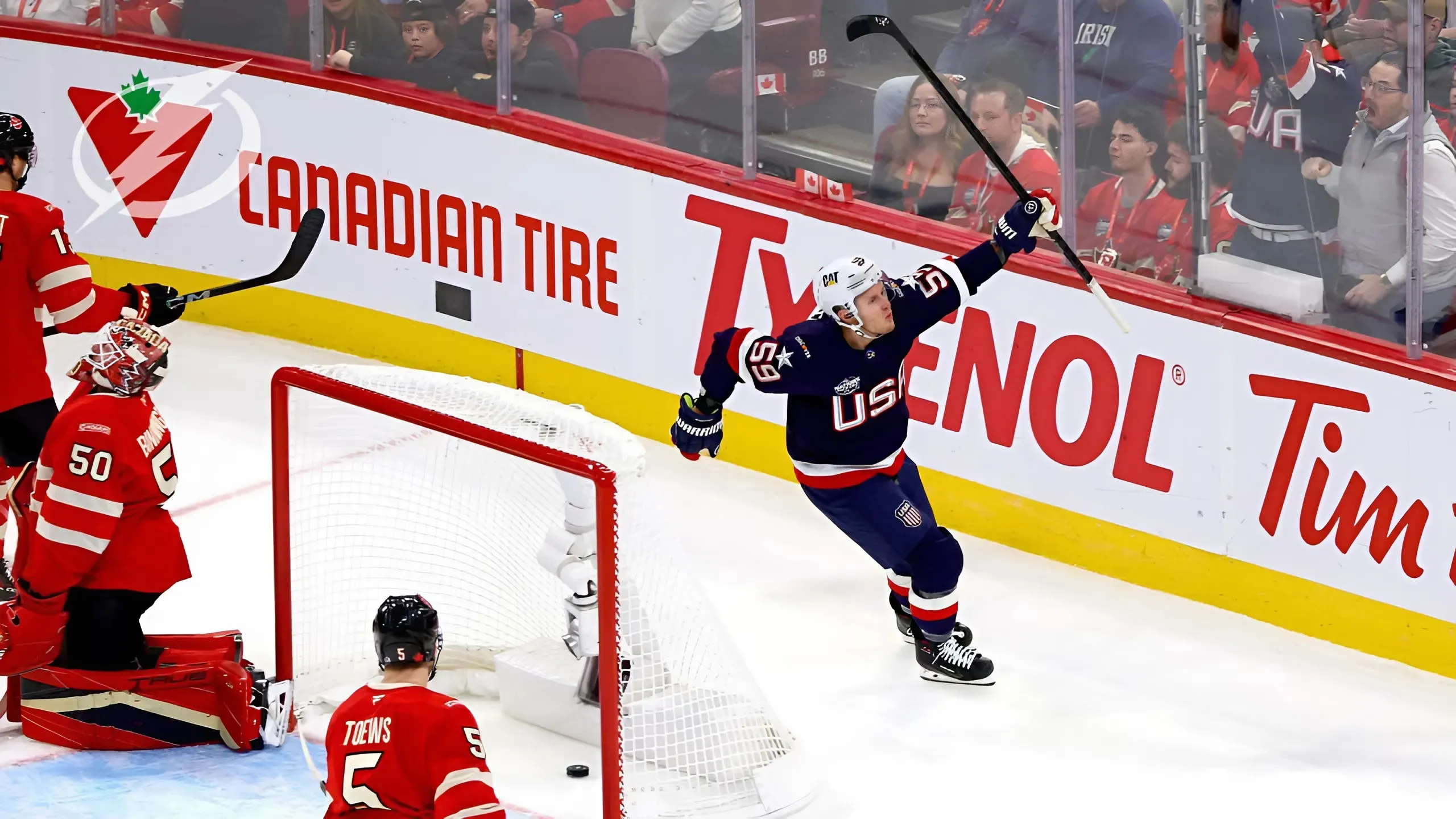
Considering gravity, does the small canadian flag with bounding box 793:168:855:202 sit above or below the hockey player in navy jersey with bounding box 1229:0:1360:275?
below

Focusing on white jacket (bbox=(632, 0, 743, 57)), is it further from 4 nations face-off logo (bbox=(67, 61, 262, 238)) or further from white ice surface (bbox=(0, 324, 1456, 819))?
4 nations face-off logo (bbox=(67, 61, 262, 238))

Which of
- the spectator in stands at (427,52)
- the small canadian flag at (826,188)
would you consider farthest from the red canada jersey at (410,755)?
the spectator in stands at (427,52)

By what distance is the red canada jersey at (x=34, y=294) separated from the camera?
212 inches

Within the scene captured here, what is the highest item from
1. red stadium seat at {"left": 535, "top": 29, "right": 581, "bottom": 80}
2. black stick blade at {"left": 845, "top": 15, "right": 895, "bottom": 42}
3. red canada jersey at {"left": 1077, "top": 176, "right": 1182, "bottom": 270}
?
black stick blade at {"left": 845, "top": 15, "right": 895, "bottom": 42}

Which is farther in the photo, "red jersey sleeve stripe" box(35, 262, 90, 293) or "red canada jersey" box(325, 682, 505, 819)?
"red jersey sleeve stripe" box(35, 262, 90, 293)

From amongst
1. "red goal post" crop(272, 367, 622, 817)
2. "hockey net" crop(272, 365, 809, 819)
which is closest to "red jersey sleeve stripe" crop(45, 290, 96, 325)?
"hockey net" crop(272, 365, 809, 819)

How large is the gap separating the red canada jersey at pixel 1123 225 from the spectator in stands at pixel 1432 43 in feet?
2.62

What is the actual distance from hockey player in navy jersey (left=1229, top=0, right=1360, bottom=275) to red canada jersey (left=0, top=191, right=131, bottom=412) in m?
2.99

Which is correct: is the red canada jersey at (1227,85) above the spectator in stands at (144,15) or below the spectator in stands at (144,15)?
above

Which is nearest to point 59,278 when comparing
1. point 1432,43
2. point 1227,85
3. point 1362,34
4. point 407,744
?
point 407,744

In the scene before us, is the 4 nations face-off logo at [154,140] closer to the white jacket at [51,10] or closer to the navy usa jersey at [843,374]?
the white jacket at [51,10]

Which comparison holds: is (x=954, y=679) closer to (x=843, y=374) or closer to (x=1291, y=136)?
(x=843, y=374)

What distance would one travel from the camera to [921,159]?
6.23 metres

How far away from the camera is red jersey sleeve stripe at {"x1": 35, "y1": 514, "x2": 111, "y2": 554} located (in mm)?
4641
